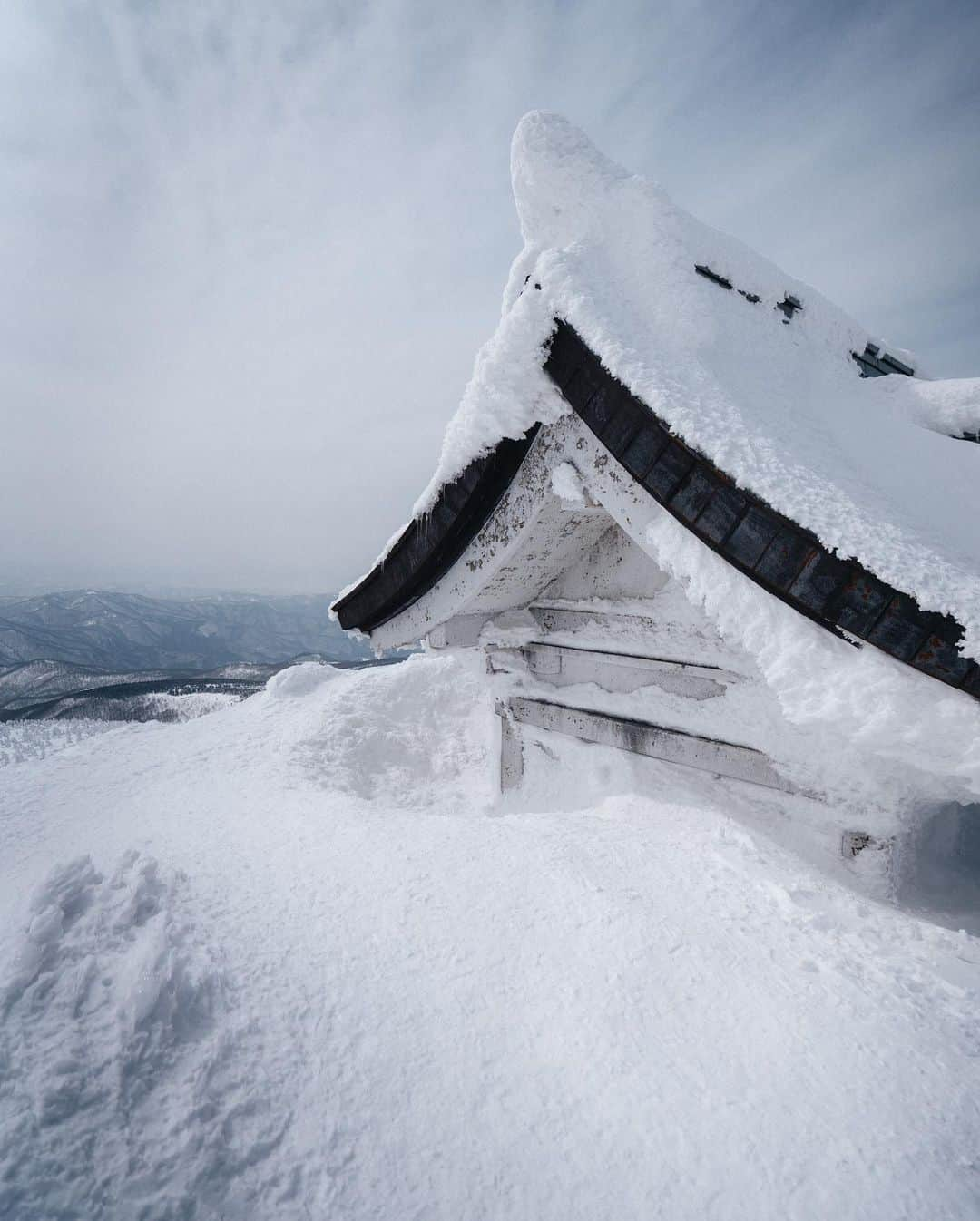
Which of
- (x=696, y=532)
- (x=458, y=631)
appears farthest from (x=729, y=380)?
(x=458, y=631)

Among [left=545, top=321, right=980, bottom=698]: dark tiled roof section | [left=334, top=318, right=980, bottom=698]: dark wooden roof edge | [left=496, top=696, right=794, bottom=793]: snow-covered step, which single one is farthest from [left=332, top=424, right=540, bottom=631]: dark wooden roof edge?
[left=496, top=696, right=794, bottom=793]: snow-covered step

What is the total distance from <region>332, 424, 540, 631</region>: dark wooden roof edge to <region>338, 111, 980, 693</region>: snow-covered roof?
39 millimetres

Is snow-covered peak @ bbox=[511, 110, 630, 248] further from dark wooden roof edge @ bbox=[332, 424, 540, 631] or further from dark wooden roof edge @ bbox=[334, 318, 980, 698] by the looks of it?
dark wooden roof edge @ bbox=[332, 424, 540, 631]

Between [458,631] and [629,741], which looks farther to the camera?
[458,631]

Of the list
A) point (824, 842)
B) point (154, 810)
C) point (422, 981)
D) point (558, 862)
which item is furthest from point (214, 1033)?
point (154, 810)

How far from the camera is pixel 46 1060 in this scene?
1.03 m

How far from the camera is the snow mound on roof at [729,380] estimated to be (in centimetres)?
153

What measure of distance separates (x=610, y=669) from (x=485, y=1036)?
201 centimetres

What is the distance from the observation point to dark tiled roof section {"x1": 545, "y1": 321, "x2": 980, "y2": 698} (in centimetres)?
132

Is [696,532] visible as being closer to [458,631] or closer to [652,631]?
[652,631]

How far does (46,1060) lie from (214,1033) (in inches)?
12.3

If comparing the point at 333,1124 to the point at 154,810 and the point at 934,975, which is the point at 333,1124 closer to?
the point at 934,975

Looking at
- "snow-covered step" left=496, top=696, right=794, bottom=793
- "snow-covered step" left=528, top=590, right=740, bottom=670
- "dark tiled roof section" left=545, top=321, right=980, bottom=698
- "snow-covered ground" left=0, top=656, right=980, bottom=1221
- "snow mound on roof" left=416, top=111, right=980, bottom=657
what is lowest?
"snow-covered ground" left=0, top=656, right=980, bottom=1221

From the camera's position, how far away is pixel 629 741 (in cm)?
289
